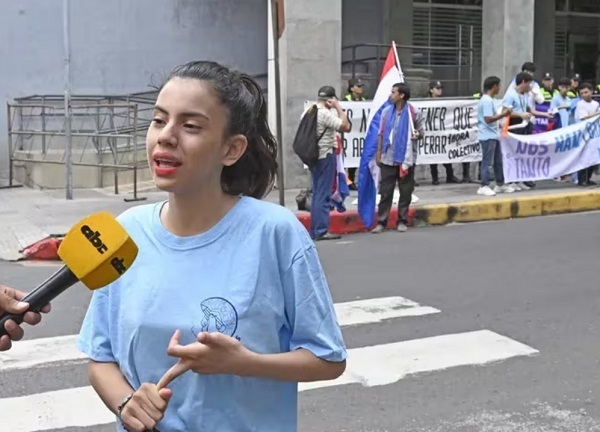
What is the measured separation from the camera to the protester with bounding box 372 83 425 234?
10.8 metres

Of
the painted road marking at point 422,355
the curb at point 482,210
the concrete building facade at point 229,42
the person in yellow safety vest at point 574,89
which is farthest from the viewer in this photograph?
the person in yellow safety vest at point 574,89

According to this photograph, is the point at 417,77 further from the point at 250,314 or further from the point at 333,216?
the point at 250,314

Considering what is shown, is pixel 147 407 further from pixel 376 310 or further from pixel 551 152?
pixel 551 152

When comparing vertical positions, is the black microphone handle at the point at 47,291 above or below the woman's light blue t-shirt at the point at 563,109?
below

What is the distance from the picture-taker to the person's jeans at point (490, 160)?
1355 centimetres

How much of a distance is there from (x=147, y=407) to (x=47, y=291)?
1.07ft

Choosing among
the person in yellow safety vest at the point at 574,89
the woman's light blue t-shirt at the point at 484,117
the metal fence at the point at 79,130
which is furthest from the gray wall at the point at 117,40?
the person in yellow safety vest at the point at 574,89

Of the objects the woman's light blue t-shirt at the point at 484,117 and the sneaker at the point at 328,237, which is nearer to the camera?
the sneaker at the point at 328,237

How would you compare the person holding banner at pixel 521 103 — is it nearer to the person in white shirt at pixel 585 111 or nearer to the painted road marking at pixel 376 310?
the person in white shirt at pixel 585 111

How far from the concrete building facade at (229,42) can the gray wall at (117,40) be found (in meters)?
0.02

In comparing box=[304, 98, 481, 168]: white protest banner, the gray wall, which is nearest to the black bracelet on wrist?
box=[304, 98, 481, 168]: white protest banner

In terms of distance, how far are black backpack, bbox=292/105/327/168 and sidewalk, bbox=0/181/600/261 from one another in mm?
1227

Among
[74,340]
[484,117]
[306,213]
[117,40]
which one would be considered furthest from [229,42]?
[74,340]

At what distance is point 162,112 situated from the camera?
207 centimetres
